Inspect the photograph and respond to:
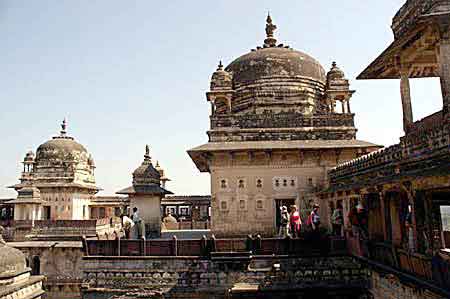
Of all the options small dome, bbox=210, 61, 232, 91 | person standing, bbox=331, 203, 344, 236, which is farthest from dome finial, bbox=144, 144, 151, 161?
person standing, bbox=331, 203, 344, 236

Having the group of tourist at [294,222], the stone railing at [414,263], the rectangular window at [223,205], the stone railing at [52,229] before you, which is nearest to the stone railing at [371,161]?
the group of tourist at [294,222]

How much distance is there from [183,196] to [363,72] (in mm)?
29019

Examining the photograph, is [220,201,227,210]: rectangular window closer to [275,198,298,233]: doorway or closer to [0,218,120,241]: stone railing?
[275,198,298,233]: doorway

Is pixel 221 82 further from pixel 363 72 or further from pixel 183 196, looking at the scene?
pixel 183 196

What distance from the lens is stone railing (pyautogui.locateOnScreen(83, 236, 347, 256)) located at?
1384 cm

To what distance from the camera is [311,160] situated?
17844mm

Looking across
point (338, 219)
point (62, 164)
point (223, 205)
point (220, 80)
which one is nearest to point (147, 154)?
point (220, 80)

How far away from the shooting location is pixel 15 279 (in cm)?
977

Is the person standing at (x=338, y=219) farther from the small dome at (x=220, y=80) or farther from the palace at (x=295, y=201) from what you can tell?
the small dome at (x=220, y=80)

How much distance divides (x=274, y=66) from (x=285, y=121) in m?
4.85

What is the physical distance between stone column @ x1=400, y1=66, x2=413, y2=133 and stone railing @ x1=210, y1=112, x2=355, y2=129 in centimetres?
730

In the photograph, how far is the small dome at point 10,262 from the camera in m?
9.66

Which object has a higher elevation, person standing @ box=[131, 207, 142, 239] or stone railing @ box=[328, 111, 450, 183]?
stone railing @ box=[328, 111, 450, 183]

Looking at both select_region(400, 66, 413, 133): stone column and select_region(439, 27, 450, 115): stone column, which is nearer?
select_region(439, 27, 450, 115): stone column
